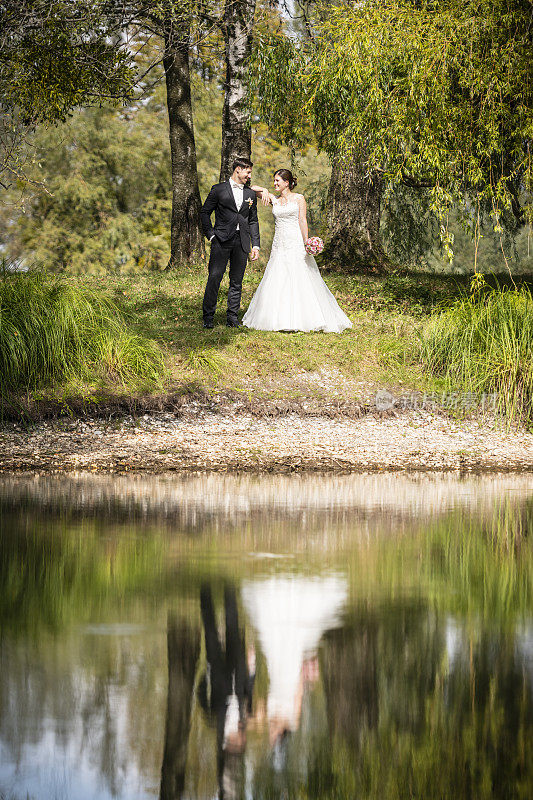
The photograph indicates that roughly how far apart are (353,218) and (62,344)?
10836mm

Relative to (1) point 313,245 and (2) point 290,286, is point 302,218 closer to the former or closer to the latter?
(1) point 313,245

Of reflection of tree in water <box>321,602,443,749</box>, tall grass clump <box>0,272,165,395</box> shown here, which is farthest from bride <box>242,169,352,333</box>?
reflection of tree in water <box>321,602,443,749</box>

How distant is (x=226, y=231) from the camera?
1644cm

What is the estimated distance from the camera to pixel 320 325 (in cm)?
1722

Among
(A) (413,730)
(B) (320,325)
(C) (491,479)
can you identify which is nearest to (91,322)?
(B) (320,325)

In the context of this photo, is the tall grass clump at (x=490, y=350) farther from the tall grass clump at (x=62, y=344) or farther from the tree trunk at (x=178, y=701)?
the tree trunk at (x=178, y=701)

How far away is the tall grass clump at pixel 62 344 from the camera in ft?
44.6

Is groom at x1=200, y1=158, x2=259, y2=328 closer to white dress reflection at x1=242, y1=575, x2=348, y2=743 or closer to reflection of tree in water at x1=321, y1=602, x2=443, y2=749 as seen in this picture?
white dress reflection at x1=242, y1=575, x2=348, y2=743

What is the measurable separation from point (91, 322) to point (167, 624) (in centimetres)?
1004

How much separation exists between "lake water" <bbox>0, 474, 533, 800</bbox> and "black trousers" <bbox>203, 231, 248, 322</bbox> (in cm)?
864

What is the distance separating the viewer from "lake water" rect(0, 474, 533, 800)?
355cm

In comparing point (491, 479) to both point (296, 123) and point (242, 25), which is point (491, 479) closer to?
point (296, 123)

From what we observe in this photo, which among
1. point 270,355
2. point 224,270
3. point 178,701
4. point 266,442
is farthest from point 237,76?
point 178,701

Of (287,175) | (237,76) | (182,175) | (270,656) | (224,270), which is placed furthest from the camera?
(182,175)
